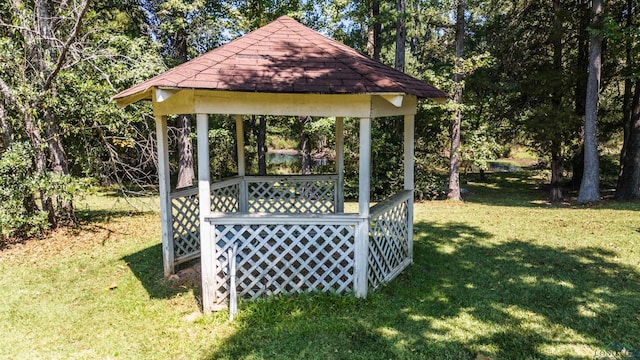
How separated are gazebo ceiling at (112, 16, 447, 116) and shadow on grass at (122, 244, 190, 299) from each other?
97.5 inches

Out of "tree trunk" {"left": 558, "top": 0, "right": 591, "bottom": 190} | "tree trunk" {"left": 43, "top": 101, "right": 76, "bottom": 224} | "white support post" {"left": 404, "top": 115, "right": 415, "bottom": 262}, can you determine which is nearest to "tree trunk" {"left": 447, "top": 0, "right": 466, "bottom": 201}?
"tree trunk" {"left": 558, "top": 0, "right": 591, "bottom": 190}

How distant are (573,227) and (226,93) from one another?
7751 millimetres

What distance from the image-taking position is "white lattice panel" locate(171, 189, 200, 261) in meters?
6.70

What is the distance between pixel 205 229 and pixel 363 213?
191 centimetres

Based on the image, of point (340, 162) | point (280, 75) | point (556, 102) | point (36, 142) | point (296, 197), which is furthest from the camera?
point (556, 102)

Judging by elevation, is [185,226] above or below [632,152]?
below

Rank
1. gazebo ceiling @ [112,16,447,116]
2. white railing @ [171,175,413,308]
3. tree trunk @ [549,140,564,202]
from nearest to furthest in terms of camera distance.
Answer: gazebo ceiling @ [112,16,447,116] < white railing @ [171,175,413,308] < tree trunk @ [549,140,564,202]

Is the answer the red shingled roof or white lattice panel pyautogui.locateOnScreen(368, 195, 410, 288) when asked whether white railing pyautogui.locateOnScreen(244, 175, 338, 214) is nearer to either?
white lattice panel pyautogui.locateOnScreen(368, 195, 410, 288)

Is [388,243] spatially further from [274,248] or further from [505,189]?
[505,189]

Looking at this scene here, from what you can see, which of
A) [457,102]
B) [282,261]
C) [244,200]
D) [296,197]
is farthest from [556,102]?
[282,261]

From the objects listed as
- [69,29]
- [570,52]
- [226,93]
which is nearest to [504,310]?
[226,93]

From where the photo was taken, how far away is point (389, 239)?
5910 mm

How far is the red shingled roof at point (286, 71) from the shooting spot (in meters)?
4.68

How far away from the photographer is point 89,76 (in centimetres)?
841
